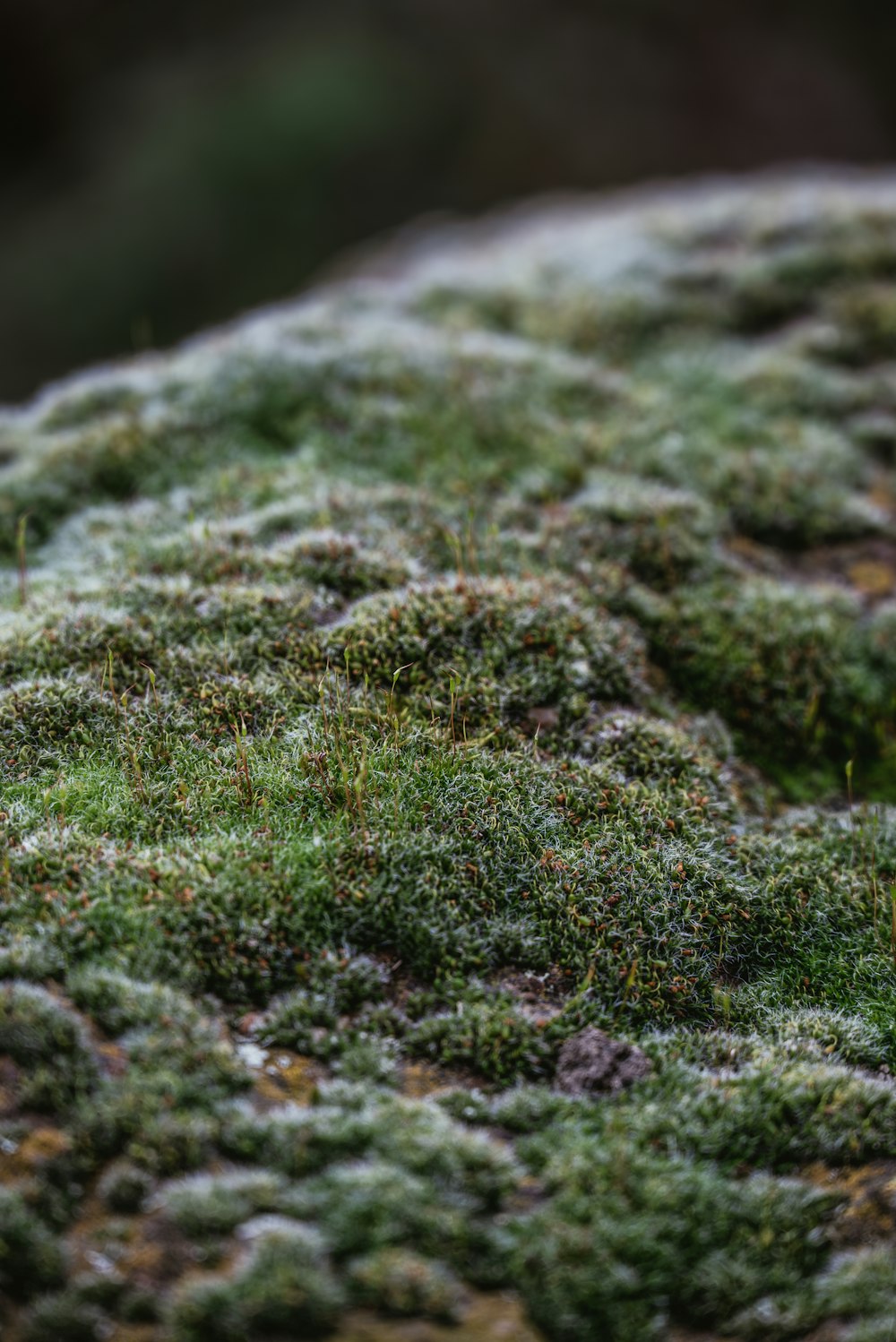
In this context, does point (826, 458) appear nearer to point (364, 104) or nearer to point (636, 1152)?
point (636, 1152)

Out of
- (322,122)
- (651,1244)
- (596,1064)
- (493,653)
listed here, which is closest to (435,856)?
(596,1064)

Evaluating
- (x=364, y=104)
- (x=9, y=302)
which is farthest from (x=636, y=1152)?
(x=364, y=104)

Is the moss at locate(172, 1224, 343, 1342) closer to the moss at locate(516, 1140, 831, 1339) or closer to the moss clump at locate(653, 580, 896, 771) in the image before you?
Result: the moss at locate(516, 1140, 831, 1339)

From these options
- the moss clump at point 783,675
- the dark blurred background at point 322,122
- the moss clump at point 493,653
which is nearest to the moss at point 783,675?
the moss clump at point 783,675

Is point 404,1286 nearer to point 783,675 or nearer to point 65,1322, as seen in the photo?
point 65,1322

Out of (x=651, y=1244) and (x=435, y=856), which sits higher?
(x=435, y=856)

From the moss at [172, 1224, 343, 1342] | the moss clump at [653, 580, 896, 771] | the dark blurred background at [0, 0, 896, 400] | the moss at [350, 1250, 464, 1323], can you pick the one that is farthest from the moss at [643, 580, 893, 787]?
the dark blurred background at [0, 0, 896, 400]
